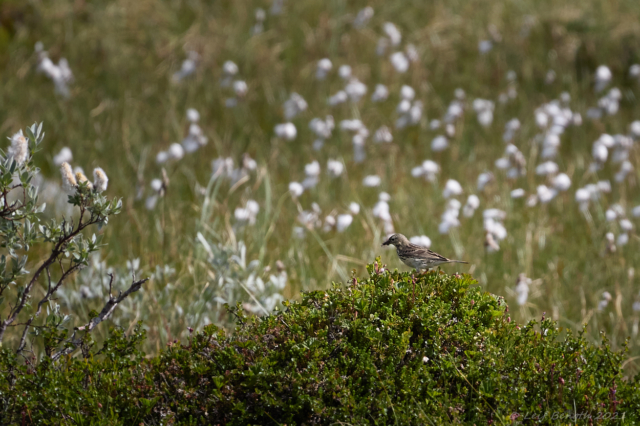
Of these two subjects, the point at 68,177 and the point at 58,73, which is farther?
the point at 58,73

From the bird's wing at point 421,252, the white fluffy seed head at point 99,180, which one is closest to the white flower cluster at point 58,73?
the white fluffy seed head at point 99,180

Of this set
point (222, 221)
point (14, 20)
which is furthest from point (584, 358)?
point (14, 20)

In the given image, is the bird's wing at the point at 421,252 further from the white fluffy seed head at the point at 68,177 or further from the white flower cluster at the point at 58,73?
the white flower cluster at the point at 58,73

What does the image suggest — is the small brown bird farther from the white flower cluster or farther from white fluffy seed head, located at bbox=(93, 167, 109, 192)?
the white flower cluster

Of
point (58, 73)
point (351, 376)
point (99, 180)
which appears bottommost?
point (351, 376)

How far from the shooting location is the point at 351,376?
2438mm

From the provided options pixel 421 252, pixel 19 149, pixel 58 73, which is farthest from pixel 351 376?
pixel 58 73

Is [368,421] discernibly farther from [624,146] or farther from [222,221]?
[624,146]

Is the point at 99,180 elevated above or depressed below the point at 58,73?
below

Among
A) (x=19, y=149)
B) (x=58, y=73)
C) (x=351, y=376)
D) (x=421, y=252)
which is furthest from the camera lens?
(x=58, y=73)

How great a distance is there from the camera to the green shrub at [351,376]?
2.41 meters

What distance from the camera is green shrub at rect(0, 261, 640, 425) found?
2410 millimetres

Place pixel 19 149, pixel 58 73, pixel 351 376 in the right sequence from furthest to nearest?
1. pixel 58 73
2. pixel 19 149
3. pixel 351 376

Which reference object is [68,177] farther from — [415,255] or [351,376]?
[415,255]
